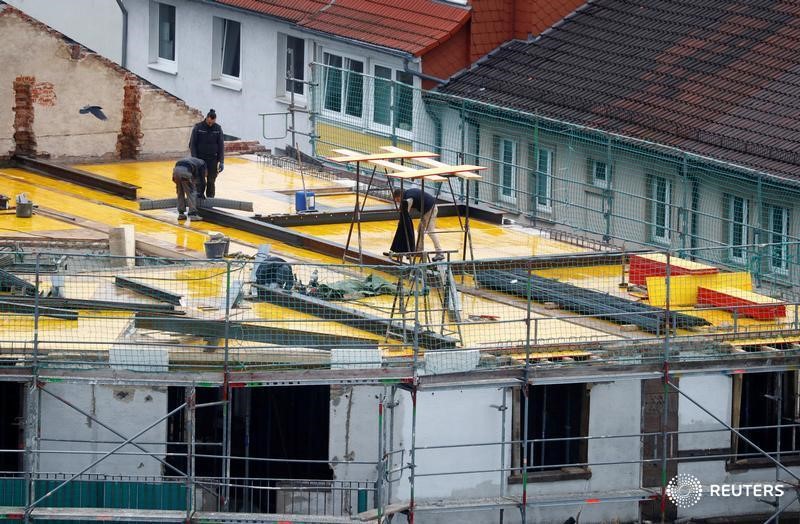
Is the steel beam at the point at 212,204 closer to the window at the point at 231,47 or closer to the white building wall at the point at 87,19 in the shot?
the window at the point at 231,47

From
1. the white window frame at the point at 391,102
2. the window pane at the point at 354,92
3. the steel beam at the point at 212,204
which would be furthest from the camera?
the window pane at the point at 354,92

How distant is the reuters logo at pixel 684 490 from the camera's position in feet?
111

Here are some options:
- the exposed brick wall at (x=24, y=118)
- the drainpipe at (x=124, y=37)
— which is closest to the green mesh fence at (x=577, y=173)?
the exposed brick wall at (x=24, y=118)

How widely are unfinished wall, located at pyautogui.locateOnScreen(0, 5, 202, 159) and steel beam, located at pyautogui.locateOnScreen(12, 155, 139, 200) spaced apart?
397 mm

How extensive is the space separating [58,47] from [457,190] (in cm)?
862

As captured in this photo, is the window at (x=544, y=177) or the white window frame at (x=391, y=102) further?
the white window frame at (x=391, y=102)

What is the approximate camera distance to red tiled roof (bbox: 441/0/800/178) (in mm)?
42250

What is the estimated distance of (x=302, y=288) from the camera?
34094 mm

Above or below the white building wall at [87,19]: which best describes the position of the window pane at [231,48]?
below

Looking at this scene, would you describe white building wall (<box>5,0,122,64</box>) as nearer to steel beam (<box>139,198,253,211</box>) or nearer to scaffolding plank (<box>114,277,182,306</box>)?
steel beam (<box>139,198,253,211</box>)

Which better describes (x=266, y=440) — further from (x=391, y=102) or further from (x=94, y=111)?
(x=391, y=102)

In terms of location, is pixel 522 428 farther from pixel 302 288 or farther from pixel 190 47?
pixel 190 47

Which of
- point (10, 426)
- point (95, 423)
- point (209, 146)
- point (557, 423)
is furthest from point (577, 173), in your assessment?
point (10, 426)

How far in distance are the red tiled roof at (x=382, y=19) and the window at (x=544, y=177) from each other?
148 inches
